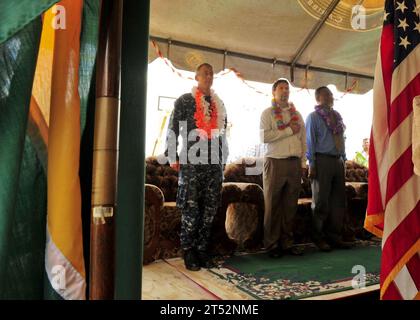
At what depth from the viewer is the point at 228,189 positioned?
9.54 ft

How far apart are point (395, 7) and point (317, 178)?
191 centimetres

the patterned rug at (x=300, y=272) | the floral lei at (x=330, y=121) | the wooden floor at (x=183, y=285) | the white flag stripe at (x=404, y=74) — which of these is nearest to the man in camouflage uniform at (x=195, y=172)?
the wooden floor at (x=183, y=285)

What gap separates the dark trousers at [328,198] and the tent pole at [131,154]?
2650mm

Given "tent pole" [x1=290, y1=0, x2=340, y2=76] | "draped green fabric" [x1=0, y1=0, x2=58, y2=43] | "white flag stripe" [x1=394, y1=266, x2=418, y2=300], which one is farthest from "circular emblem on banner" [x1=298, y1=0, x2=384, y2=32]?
"draped green fabric" [x1=0, y1=0, x2=58, y2=43]

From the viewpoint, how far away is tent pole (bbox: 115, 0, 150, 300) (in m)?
0.62

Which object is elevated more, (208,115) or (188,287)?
(208,115)

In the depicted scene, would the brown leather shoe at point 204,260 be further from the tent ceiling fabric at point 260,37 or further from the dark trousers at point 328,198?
the tent ceiling fabric at point 260,37

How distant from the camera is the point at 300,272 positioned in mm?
2428

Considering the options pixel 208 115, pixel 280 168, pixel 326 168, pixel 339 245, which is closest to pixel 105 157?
pixel 208 115

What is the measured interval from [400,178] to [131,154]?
1.06m

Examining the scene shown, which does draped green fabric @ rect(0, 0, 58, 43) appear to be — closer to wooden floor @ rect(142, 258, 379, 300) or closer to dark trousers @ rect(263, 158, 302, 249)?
wooden floor @ rect(142, 258, 379, 300)

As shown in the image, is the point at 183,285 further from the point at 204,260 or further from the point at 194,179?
the point at 194,179
